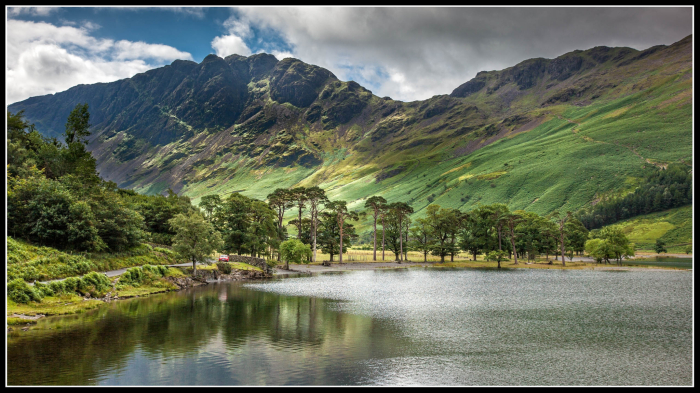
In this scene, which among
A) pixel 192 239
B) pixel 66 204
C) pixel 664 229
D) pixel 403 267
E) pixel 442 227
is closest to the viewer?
pixel 66 204

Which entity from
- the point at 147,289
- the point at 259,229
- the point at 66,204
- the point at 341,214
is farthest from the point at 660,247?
the point at 66,204

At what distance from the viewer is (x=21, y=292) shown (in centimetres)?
3591

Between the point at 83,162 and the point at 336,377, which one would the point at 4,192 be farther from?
the point at 83,162

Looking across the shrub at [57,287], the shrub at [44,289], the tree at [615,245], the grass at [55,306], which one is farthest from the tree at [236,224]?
the tree at [615,245]

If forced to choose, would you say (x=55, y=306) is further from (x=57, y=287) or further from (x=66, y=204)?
(x=66, y=204)

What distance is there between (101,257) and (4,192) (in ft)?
162

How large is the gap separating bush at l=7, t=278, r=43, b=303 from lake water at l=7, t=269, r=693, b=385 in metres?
5.18

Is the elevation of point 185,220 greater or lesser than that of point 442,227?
lesser

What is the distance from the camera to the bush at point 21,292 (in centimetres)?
3506

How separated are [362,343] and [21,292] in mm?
32158

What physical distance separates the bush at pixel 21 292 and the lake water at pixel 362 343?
204 inches

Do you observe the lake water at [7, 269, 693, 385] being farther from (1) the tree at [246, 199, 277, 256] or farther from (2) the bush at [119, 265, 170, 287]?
(1) the tree at [246, 199, 277, 256]

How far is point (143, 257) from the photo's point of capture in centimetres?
6900
